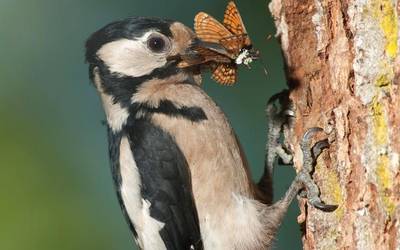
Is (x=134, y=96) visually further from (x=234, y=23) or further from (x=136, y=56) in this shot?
(x=234, y=23)

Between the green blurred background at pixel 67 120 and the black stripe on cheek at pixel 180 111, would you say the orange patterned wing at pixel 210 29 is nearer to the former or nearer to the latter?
the black stripe on cheek at pixel 180 111

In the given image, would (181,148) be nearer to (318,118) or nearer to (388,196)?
(318,118)

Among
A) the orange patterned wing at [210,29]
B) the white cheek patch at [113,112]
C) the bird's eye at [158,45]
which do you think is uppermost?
the orange patterned wing at [210,29]

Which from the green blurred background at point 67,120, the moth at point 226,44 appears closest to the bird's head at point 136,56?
the moth at point 226,44

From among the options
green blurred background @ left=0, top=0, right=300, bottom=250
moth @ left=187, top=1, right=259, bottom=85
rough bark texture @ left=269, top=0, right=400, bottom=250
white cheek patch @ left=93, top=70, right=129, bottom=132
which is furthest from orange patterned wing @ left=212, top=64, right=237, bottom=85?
green blurred background @ left=0, top=0, right=300, bottom=250

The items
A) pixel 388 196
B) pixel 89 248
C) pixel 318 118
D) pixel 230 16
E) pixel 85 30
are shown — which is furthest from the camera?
pixel 85 30

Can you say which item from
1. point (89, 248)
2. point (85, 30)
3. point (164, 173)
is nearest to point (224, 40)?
point (164, 173)

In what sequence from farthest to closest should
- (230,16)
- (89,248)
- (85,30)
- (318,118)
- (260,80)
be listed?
(85,30) < (260,80) < (89,248) < (230,16) < (318,118)
